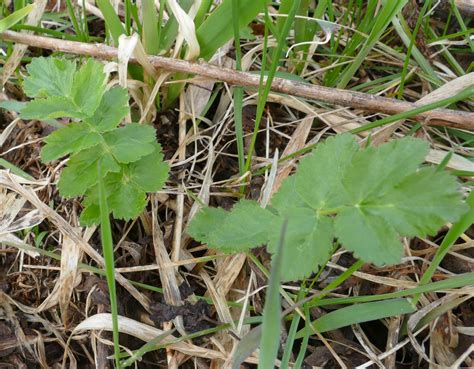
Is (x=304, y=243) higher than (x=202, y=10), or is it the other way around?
(x=202, y=10)

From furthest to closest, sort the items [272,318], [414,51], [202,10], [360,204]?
[414,51] < [202,10] < [360,204] < [272,318]

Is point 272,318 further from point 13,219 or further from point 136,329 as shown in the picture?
point 13,219

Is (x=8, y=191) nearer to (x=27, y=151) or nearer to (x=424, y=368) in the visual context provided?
(x=27, y=151)

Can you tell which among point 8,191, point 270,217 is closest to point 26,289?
point 8,191

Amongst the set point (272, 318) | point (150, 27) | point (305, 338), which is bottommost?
point (305, 338)

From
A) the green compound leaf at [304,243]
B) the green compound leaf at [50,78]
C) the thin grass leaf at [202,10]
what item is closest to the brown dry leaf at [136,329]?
the green compound leaf at [304,243]

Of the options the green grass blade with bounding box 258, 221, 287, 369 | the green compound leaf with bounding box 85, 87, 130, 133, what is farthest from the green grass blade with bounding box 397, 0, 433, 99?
the green grass blade with bounding box 258, 221, 287, 369

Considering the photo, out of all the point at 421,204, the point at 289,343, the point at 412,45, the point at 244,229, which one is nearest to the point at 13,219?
the point at 244,229

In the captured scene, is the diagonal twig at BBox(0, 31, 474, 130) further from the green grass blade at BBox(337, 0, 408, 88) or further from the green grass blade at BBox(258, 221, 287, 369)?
the green grass blade at BBox(258, 221, 287, 369)
